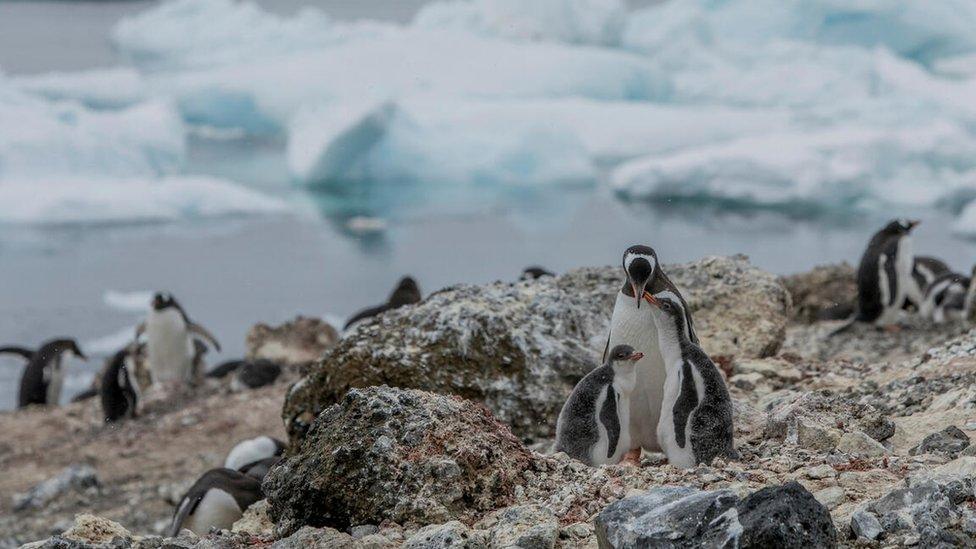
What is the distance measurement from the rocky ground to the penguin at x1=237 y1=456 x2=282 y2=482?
23.6 inches

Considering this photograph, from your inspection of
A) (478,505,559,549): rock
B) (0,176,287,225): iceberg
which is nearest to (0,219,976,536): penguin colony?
(478,505,559,549): rock

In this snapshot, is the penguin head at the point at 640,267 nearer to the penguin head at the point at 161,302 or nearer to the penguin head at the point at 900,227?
the penguin head at the point at 900,227

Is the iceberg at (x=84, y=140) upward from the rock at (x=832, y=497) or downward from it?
upward

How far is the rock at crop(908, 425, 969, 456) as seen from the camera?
3.46 metres

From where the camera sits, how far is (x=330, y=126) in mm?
19109

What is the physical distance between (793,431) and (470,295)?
5.83 ft

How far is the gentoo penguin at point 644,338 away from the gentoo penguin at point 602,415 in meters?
0.16

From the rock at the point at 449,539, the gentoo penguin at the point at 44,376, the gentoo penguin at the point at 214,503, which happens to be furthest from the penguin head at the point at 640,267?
the gentoo penguin at the point at 44,376

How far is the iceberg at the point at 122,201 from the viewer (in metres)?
18.3

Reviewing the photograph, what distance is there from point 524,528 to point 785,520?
704 millimetres

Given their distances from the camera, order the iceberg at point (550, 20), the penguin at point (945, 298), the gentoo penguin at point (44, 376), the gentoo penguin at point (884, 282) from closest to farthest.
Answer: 1. the gentoo penguin at point (884, 282)
2. the penguin at point (945, 298)
3. the gentoo penguin at point (44, 376)
4. the iceberg at point (550, 20)

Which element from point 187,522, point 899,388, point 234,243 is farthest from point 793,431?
point 234,243

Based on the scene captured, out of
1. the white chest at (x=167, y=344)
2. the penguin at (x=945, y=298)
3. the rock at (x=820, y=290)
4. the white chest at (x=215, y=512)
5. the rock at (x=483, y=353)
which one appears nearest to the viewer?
the rock at (x=483, y=353)

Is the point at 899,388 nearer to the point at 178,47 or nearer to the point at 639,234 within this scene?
the point at 639,234
